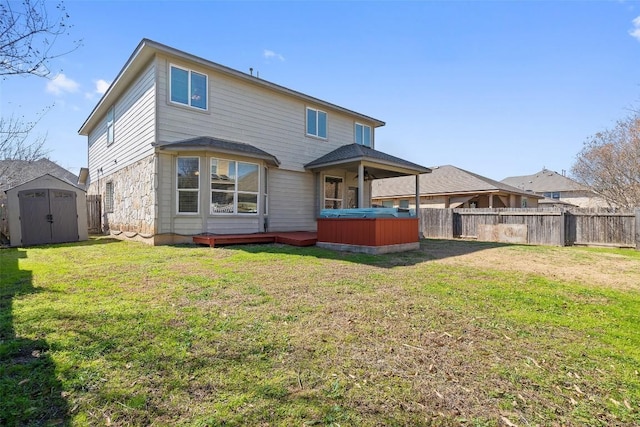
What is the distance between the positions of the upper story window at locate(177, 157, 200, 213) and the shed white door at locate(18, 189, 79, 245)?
193 inches

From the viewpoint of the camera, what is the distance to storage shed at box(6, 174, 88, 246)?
1006 centimetres

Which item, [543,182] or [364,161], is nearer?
[364,161]

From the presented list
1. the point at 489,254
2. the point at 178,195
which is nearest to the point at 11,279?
the point at 178,195

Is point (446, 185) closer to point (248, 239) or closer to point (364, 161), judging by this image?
point (364, 161)

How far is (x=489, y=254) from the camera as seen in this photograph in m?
9.34

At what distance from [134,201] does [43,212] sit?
2.97 metres

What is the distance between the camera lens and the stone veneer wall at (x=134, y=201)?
9734mm

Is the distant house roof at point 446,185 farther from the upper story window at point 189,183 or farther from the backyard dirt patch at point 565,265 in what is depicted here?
the upper story window at point 189,183

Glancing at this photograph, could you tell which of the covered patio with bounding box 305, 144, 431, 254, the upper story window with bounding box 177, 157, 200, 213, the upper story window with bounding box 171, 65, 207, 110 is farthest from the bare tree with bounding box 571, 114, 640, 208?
the upper story window with bounding box 177, 157, 200, 213

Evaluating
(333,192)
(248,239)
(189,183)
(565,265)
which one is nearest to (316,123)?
(333,192)

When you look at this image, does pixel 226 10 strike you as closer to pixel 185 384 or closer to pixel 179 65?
pixel 179 65

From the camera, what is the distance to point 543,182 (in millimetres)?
38531

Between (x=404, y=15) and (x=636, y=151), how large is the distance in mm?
16600

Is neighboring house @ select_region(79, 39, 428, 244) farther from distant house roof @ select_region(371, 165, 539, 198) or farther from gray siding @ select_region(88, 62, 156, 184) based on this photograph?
distant house roof @ select_region(371, 165, 539, 198)
